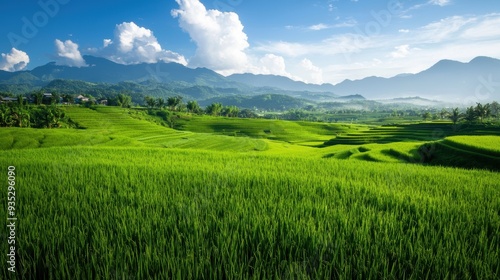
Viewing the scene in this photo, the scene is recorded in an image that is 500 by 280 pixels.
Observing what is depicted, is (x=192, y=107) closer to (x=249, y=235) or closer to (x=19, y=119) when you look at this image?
(x=19, y=119)

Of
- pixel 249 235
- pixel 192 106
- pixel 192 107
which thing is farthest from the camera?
pixel 192 107

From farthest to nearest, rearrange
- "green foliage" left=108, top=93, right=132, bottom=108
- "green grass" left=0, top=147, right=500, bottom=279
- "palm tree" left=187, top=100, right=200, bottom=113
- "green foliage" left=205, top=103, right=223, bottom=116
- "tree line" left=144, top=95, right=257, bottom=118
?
"green foliage" left=205, top=103, right=223, bottom=116 → "tree line" left=144, top=95, right=257, bottom=118 → "palm tree" left=187, top=100, right=200, bottom=113 → "green foliage" left=108, top=93, right=132, bottom=108 → "green grass" left=0, top=147, right=500, bottom=279

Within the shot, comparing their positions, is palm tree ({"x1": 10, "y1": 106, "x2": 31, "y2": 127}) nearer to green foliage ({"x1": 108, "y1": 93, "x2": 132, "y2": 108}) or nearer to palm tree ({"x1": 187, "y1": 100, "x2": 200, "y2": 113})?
green foliage ({"x1": 108, "y1": 93, "x2": 132, "y2": 108})

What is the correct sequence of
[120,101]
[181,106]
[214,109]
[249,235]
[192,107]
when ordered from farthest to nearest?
[181,106] → [214,109] → [192,107] → [120,101] → [249,235]

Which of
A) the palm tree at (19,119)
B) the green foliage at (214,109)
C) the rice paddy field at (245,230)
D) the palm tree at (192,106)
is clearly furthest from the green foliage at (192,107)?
the rice paddy field at (245,230)


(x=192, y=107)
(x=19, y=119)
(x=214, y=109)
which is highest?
(x=192, y=107)

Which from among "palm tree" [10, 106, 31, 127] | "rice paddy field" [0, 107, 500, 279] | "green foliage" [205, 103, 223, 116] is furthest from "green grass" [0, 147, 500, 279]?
"green foliage" [205, 103, 223, 116]

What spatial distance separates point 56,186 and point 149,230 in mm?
5107

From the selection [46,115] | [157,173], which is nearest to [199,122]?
[46,115]

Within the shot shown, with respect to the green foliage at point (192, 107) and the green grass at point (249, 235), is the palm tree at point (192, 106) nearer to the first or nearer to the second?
the green foliage at point (192, 107)

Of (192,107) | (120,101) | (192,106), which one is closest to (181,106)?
(192,107)

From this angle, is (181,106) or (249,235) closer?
(249,235)

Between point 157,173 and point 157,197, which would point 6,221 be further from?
point 157,173

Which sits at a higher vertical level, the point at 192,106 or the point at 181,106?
the point at 181,106
